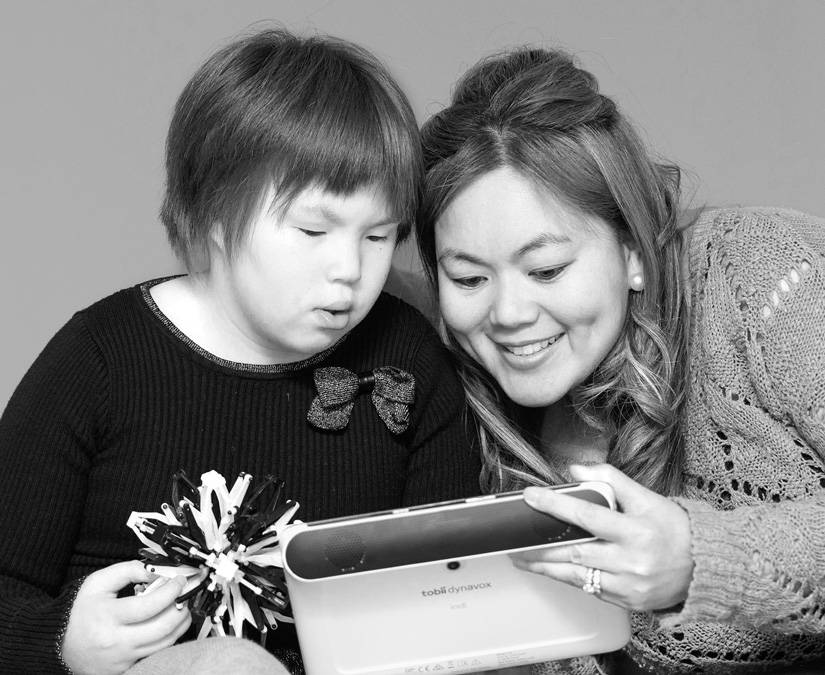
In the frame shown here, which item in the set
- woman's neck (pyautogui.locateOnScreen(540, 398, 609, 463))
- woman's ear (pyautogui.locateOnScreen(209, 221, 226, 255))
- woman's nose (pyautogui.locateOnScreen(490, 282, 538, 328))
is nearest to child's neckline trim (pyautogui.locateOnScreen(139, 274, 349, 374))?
woman's ear (pyautogui.locateOnScreen(209, 221, 226, 255))

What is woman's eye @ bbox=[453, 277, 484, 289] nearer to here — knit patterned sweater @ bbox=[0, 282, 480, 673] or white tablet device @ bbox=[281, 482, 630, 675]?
knit patterned sweater @ bbox=[0, 282, 480, 673]

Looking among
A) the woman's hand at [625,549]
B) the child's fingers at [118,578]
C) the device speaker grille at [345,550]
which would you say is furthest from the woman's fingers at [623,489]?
the child's fingers at [118,578]

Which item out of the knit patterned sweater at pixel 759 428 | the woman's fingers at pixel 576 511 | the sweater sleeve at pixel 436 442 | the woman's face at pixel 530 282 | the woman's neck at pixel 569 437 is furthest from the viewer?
the woman's neck at pixel 569 437

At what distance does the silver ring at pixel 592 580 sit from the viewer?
1.05m

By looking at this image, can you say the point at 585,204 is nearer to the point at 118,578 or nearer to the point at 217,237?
the point at 217,237

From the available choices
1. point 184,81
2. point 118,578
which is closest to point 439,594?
point 118,578

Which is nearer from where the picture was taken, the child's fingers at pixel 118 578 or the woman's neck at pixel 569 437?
the child's fingers at pixel 118 578

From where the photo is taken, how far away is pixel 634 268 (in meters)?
1.33

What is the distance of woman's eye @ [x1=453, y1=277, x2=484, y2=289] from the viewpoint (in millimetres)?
1287

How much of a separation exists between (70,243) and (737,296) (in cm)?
91

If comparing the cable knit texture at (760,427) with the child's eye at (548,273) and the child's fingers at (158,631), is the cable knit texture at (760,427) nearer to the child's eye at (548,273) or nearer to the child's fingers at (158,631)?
the child's eye at (548,273)

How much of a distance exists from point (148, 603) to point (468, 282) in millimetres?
513

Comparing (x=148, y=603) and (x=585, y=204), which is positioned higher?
(x=585, y=204)

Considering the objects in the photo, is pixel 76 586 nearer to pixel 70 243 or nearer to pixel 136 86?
pixel 70 243
